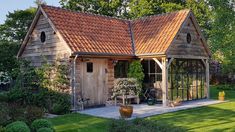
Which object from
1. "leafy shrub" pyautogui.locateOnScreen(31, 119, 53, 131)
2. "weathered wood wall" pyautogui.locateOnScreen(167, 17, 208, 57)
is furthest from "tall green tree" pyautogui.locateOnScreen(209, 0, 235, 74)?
"leafy shrub" pyautogui.locateOnScreen(31, 119, 53, 131)

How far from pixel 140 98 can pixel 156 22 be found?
515 centimetres

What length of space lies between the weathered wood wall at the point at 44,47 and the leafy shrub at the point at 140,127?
26.3 feet

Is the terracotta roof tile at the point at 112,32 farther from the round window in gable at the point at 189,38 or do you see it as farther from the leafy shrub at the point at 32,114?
the leafy shrub at the point at 32,114

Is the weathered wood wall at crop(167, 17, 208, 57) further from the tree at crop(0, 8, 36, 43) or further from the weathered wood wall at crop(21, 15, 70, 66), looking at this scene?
the tree at crop(0, 8, 36, 43)

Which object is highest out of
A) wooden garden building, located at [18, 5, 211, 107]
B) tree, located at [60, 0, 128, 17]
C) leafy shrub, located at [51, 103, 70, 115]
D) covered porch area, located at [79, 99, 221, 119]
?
tree, located at [60, 0, 128, 17]

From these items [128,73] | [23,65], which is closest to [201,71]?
[128,73]

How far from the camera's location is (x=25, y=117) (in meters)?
10.4

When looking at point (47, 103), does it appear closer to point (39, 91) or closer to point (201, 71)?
point (39, 91)

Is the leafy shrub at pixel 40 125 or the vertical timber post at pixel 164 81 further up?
the vertical timber post at pixel 164 81

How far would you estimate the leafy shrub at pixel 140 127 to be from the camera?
7359 millimetres

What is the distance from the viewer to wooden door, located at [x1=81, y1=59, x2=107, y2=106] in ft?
52.9

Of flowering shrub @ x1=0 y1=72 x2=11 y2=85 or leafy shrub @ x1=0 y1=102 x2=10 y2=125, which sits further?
flowering shrub @ x1=0 y1=72 x2=11 y2=85

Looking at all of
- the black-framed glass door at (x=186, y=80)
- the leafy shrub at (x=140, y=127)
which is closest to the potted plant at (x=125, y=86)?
the black-framed glass door at (x=186, y=80)

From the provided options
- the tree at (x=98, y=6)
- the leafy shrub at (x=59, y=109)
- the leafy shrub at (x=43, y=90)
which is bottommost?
the leafy shrub at (x=59, y=109)
